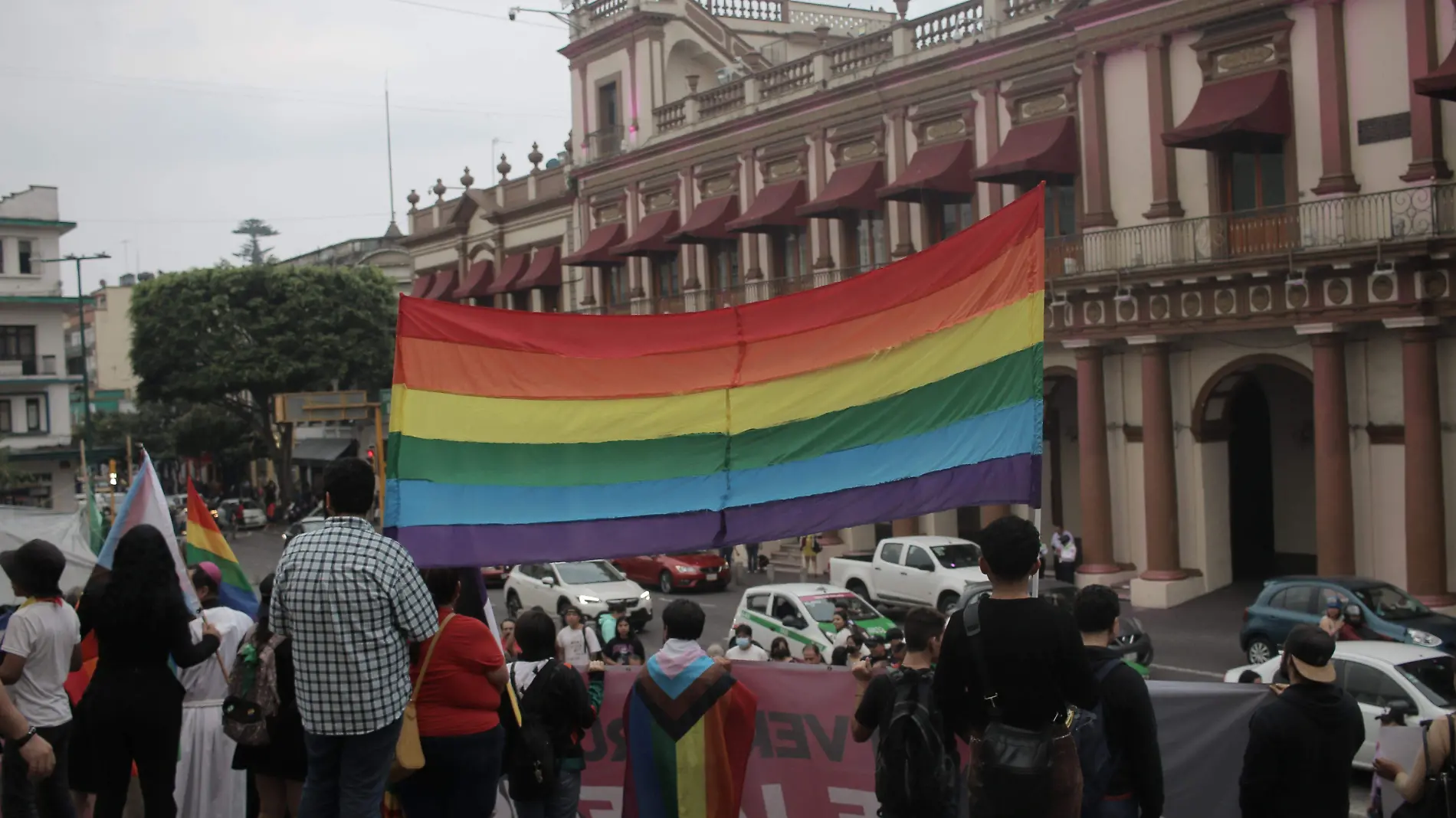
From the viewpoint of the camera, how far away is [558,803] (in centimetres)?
710

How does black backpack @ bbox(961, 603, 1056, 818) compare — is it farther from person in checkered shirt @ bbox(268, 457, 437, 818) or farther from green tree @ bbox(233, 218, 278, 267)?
green tree @ bbox(233, 218, 278, 267)

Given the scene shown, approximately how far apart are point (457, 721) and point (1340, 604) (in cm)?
1546

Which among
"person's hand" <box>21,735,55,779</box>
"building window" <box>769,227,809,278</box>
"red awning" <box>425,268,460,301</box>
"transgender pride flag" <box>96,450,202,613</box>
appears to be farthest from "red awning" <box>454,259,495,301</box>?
"person's hand" <box>21,735,55,779</box>

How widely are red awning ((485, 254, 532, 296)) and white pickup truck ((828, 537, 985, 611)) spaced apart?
2244cm

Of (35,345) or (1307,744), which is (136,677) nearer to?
(1307,744)

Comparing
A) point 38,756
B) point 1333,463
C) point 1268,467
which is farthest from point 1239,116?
point 38,756

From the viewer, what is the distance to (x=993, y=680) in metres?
4.91

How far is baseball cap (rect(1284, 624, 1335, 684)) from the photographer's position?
6031 millimetres

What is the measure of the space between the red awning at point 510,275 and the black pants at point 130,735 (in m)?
41.3

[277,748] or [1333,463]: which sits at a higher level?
[1333,463]

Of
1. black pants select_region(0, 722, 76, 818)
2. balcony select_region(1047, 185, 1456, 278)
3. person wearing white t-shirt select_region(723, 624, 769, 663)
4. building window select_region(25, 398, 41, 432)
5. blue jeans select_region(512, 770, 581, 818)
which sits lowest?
person wearing white t-shirt select_region(723, 624, 769, 663)

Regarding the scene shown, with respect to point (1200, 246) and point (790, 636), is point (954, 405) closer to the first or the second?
point (790, 636)

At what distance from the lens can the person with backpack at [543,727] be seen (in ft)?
22.7

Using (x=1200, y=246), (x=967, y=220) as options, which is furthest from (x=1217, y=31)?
(x=967, y=220)
